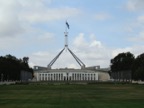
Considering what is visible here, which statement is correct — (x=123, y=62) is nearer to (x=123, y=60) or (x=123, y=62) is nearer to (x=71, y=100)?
(x=123, y=60)

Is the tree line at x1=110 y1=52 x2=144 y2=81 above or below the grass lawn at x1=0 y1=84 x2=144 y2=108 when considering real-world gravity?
above

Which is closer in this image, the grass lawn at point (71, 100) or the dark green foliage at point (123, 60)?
the grass lawn at point (71, 100)

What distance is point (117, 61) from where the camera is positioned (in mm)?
198125

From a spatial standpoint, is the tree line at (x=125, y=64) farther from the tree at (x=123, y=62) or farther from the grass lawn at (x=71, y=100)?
the grass lawn at (x=71, y=100)

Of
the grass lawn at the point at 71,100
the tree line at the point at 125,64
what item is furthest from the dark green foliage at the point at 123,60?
the grass lawn at the point at 71,100

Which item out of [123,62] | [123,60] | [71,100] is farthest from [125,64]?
[71,100]

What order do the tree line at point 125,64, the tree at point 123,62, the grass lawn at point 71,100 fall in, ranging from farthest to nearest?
the tree at point 123,62 → the tree line at point 125,64 → the grass lawn at point 71,100

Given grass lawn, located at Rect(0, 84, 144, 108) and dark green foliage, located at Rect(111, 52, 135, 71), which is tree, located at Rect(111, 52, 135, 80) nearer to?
dark green foliage, located at Rect(111, 52, 135, 71)

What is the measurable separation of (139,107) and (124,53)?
171425mm

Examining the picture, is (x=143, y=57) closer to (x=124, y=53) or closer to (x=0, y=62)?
(x=124, y=53)

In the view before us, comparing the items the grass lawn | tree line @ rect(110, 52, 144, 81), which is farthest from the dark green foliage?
the grass lawn

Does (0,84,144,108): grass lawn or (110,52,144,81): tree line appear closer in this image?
(0,84,144,108): grass lawn

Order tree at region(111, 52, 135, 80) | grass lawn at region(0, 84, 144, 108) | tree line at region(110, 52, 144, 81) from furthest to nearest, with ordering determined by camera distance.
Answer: tree at region(111, 52, 135, 80)
tree line at region(110, 52, 144, 81)
grass lawn at region(0, 84, 144, 108)

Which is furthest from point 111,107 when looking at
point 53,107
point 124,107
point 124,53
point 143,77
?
point 124,53
